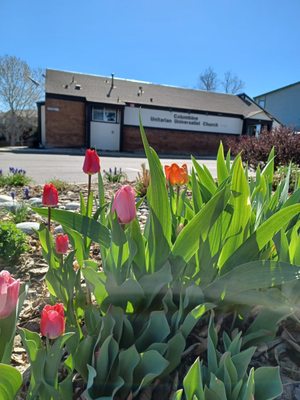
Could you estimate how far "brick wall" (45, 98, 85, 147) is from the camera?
2208cm

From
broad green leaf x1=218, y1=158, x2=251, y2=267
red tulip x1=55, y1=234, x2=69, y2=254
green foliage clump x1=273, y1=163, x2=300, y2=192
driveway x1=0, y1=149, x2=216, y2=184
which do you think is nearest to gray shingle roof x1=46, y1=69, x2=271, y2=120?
driveway x1=0, y1=149, x2=216, y2=184

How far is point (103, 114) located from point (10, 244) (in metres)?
22.3

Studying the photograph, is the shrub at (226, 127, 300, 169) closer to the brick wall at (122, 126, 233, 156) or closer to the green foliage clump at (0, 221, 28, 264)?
the green foliage clump at (0, 221, 28, 264)

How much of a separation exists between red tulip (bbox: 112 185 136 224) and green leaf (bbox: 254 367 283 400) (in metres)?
0.62

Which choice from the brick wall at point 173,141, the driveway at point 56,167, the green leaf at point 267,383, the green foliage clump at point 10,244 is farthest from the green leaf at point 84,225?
the brick wall at point 173,141

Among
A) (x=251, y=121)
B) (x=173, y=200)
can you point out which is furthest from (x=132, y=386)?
(x=251, y=121)

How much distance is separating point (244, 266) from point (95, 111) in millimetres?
23380

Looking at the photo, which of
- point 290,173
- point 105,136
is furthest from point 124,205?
point 105,136

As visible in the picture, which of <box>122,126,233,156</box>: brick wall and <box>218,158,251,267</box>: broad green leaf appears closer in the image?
<box>218,158,251,267</box>: broad green leaf

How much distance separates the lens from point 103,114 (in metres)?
23.5

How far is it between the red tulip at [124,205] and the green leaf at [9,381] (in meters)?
0.53

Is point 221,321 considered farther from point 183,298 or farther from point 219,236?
point 219,236

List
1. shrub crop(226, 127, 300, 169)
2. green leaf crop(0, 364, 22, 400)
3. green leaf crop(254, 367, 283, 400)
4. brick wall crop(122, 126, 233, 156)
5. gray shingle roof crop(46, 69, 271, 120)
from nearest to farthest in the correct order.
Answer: green leaf crop(0, 364, 22, 400) → green leaf crop(254, 367, 283, 400) → shrub crop(226, 127, 300, 169) → gray shingle roof crop(46, 69, 271, 120) → brick wall crop(122, 126, 233, 156)

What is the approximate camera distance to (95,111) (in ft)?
76.3
